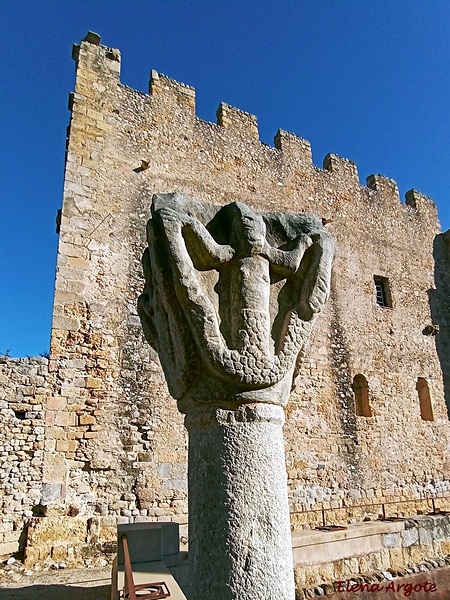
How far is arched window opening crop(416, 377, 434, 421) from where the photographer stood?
12172 millimetres

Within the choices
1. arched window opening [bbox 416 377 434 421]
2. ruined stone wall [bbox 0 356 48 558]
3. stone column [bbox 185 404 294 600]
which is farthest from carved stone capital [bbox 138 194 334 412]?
arched window opening [bbox 416 377 434 421]

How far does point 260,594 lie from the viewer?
6.70ft

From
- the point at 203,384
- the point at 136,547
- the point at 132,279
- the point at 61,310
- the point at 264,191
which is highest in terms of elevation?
the point at 264,191

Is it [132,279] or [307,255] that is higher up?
[132,279]

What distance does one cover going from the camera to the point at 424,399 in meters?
12.4

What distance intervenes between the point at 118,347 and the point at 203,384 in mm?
6142

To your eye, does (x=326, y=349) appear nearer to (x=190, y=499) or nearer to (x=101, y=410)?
(x=101, y=410)

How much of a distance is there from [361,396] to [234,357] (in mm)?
9824

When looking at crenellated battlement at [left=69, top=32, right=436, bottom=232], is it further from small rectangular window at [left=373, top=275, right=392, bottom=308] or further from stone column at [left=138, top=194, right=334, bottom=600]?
stone column at [left=138, top=194, right=334, bottom=600]

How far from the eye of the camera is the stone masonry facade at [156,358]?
23.6ft

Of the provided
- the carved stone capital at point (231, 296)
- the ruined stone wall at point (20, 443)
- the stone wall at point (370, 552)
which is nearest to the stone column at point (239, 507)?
the carved stone capital at point (231, 296)

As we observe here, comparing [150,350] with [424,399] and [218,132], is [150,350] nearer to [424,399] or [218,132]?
[218,132]

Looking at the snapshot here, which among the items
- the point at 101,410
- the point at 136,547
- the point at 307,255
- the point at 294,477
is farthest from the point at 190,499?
the point at 294,477

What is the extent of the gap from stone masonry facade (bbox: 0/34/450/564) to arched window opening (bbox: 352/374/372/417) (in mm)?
36
